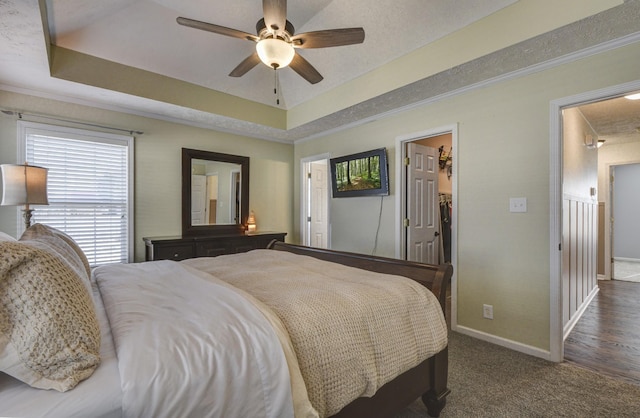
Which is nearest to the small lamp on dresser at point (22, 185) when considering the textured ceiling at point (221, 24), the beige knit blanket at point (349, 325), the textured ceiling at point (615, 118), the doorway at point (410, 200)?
the textured ceiling at point (221, 24)

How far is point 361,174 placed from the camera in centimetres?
400

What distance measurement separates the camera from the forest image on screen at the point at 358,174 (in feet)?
12.5

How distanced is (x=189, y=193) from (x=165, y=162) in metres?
0.49

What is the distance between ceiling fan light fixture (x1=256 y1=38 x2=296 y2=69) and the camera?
6.68 ft

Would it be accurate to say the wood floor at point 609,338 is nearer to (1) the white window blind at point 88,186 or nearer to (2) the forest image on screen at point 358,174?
(2) the forest image on screen at point 358,174

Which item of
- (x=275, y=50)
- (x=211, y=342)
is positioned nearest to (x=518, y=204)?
(x=275, y=50)

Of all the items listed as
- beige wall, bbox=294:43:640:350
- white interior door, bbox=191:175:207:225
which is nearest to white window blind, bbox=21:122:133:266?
white interior door, bbox=191:175:207:225

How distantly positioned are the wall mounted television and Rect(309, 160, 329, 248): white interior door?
0.90m

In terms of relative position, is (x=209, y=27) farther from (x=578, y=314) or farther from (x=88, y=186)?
(x=578, y=314)

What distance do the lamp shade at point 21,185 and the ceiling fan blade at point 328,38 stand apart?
235cm

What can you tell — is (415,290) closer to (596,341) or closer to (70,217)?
(596,341)

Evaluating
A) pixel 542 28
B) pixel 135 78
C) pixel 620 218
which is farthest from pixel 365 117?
pixel 620 218

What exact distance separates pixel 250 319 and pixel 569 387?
2.33 m

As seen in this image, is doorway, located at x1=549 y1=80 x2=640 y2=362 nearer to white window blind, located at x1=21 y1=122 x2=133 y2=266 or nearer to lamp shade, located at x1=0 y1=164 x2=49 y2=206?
lamp shade, located at x1=0 y1=164 x2=49 y2=206
